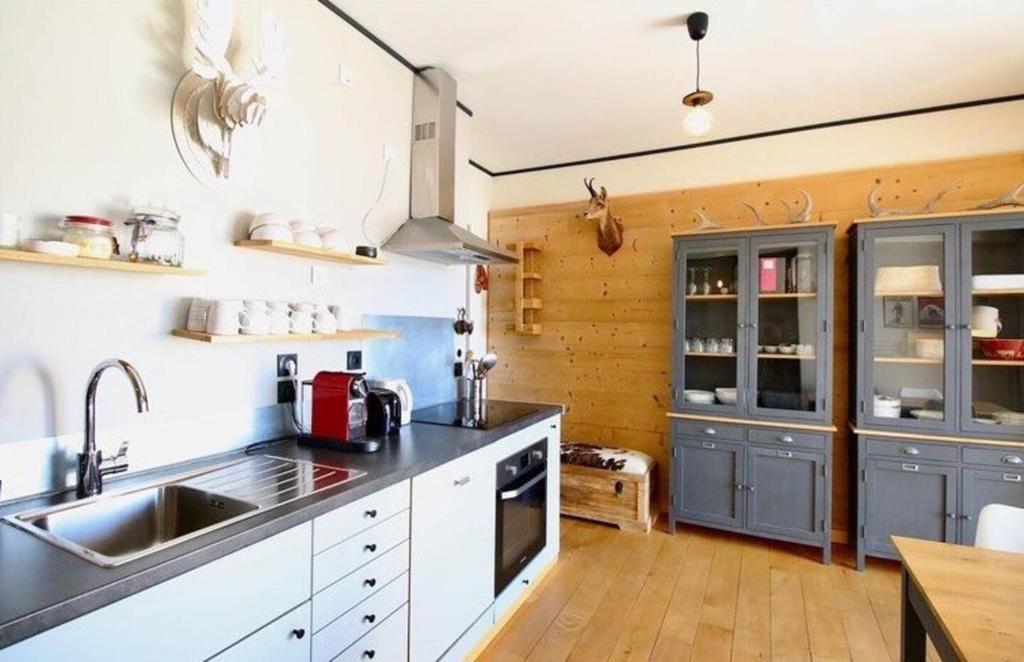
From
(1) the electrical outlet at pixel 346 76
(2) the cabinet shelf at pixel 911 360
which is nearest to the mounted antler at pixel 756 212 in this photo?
(2) the cabinet shelf at pixel 911 360

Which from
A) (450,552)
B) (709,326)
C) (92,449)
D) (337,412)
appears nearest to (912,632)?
(450,552)

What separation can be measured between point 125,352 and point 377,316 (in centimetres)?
112

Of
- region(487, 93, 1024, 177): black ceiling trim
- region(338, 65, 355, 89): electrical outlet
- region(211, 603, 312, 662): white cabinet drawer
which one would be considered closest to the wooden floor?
region(211, 603, 312, 662): white cabinet drawer

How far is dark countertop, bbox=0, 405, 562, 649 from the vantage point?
0.80 m

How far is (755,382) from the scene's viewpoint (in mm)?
3064

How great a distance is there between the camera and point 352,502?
141 cm

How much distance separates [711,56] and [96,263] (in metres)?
2.68

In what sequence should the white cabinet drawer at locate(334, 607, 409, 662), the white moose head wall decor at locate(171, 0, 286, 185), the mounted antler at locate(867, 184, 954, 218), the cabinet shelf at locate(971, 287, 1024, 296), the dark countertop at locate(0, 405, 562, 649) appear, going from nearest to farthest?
the dark countertop at locate(0, 405, 562, 649) → the white cabinet drawer at locate(334, 607, 409, 662) → the white moose head wall decor at locate(171, 0, 286, 185) → the cabinet shelf at locate(971, 287, 1024, 296) → the mounted antler at locate(867, 184, 954, 218)

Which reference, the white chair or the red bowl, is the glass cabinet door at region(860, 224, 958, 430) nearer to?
the red bowl

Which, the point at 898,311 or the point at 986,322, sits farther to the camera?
the point at 898,311

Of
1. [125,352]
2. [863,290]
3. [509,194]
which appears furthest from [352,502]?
[509,194]

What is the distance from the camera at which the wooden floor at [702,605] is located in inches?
82.7

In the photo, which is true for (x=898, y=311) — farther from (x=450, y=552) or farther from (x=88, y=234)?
(x=88, y=234)

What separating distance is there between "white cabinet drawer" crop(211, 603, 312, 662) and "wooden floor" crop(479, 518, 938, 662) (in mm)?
1080
